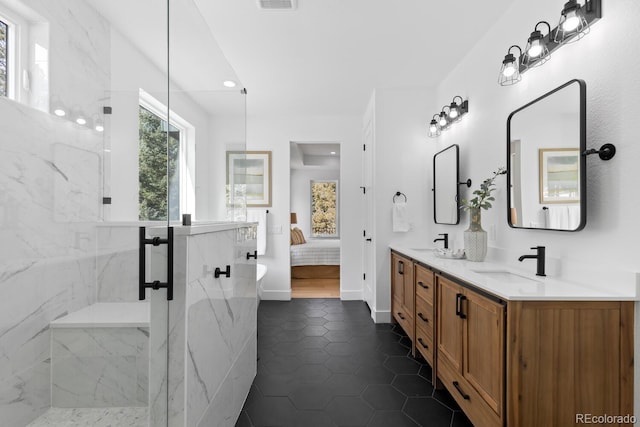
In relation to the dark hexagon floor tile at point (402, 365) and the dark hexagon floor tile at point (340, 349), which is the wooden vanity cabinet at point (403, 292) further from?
the dark hexagon floor tile at point (340, 349)

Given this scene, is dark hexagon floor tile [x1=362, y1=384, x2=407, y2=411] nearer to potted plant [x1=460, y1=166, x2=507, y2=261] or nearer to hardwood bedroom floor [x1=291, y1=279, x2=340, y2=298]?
potted plant [x1=460, y1=166, x2=507, y2=261]

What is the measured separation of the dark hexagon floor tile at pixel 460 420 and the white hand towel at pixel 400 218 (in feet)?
5.98

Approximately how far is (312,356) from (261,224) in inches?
80.6

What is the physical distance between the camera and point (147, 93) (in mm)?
1198

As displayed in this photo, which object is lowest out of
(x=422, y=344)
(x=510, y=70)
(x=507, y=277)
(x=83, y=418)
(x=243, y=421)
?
(x=243, y=421)

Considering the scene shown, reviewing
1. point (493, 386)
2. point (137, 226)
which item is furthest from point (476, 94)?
point (137, 226)

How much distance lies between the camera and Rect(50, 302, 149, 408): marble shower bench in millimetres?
1078

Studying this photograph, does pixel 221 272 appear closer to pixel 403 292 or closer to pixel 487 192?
pixel 487 192

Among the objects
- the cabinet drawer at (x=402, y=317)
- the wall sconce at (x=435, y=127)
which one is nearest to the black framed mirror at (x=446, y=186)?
the wall sconce at (x=435, y=127)

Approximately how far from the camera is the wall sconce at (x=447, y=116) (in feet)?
9.09

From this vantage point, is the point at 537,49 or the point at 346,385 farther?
the point at 346,385

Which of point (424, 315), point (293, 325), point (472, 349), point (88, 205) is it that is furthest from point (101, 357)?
point (293, 325)

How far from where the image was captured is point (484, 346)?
1.50 m

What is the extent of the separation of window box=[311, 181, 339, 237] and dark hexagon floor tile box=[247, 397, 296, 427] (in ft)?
20.2
